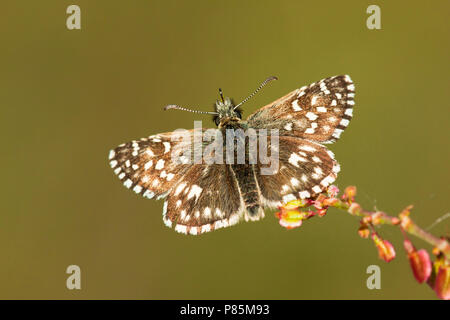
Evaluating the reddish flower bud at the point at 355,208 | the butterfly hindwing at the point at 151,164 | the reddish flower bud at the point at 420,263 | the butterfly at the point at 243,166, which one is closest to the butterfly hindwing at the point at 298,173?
the butterfly at the point at 243,166

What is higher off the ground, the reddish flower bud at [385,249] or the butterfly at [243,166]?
the butterfly at [243,166]

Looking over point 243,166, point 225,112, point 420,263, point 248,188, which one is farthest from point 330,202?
point 225,112

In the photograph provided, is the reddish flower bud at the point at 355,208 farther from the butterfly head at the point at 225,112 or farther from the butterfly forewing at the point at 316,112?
the butterfly head at the point at 225,112

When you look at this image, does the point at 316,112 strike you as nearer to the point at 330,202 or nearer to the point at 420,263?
the point at 330,202

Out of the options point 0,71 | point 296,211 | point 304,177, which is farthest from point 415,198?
point 0,71

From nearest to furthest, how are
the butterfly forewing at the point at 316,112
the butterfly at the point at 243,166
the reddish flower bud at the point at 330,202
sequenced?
the reddish flower bud at the point at 330,202
the butterfly at the point at 243,166
the butterfly forewing at the point at 316,112
